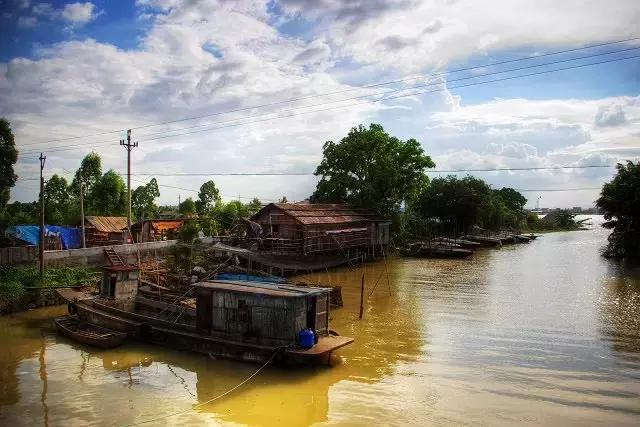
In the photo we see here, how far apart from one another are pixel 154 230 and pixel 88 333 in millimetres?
19696

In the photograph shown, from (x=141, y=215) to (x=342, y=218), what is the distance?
71.2 ft

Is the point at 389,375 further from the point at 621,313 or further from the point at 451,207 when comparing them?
the point at 451,207

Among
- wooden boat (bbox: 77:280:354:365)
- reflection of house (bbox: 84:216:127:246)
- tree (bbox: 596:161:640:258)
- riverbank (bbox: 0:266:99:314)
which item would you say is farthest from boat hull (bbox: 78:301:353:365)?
tree (bbox: 596:161:640:258)

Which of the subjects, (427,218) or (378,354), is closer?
(378,354)

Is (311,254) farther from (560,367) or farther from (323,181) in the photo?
(560,367)

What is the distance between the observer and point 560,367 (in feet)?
46.4

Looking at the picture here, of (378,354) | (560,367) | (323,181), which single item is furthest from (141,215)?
(560,367)

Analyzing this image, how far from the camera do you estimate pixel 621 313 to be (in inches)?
820

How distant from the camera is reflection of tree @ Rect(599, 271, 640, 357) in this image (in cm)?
1661

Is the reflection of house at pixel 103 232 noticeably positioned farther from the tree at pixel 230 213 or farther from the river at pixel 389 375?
the river at pixel 389 375

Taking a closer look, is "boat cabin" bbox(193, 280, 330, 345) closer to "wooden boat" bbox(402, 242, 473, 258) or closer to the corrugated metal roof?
the corrugated metal roof

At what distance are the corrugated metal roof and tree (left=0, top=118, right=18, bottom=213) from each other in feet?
29.2

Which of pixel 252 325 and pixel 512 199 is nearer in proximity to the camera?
pixel 252 325

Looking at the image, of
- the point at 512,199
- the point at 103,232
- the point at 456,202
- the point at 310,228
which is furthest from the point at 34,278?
the point at 512,199
